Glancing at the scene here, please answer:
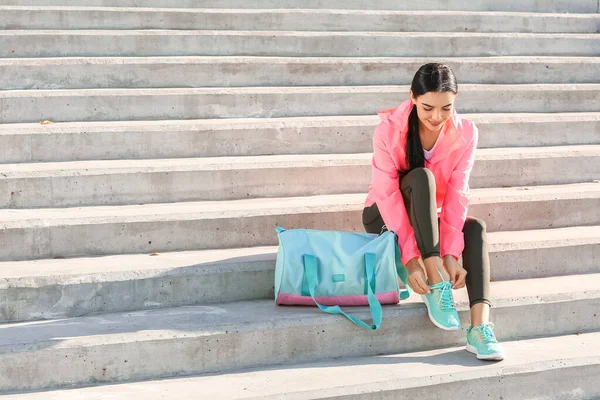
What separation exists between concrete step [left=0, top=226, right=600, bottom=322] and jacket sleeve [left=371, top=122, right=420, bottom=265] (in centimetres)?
59

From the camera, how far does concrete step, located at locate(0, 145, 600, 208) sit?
455 centimetres

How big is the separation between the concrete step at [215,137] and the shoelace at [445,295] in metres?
1.60

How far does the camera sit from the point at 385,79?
6066 millimetres

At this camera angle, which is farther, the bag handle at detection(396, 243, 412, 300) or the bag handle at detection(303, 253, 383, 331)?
the bag handle at detection(396, 243, 412, 300)

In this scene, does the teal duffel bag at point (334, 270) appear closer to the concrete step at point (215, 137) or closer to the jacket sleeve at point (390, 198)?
the jacket sleeve at point (390, 198)

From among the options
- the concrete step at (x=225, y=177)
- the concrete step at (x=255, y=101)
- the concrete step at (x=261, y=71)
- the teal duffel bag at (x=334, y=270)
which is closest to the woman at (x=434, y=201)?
the teal duffel bag at (x=334, y=270)

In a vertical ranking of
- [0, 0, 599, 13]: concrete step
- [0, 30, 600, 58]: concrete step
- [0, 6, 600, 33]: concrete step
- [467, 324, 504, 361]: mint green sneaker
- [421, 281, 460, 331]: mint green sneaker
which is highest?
[0, 0, 599, 13]: concrete step

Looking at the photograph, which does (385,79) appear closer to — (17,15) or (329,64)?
(329,64)

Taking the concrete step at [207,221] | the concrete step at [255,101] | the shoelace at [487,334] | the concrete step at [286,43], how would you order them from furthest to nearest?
the concrete step at [286,43]
the concrete step at [255,101]
the concrete step at [207,221]
the shoelace at [487,334]

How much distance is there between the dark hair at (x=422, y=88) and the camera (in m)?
3.93

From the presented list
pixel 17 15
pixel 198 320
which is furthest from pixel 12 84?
pixel 198 320

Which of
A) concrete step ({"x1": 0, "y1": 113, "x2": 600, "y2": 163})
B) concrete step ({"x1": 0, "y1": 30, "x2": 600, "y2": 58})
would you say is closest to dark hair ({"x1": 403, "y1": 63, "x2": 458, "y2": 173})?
concrete step ({"x1": 0, "y1": 113, "x2": 600, "y2": 163})

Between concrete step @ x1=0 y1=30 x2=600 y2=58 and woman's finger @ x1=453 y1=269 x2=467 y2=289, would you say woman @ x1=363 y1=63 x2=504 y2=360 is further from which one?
concrete step @ x1=0 y1=30 x2=600 y2=58

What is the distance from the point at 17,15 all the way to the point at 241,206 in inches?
91.1
